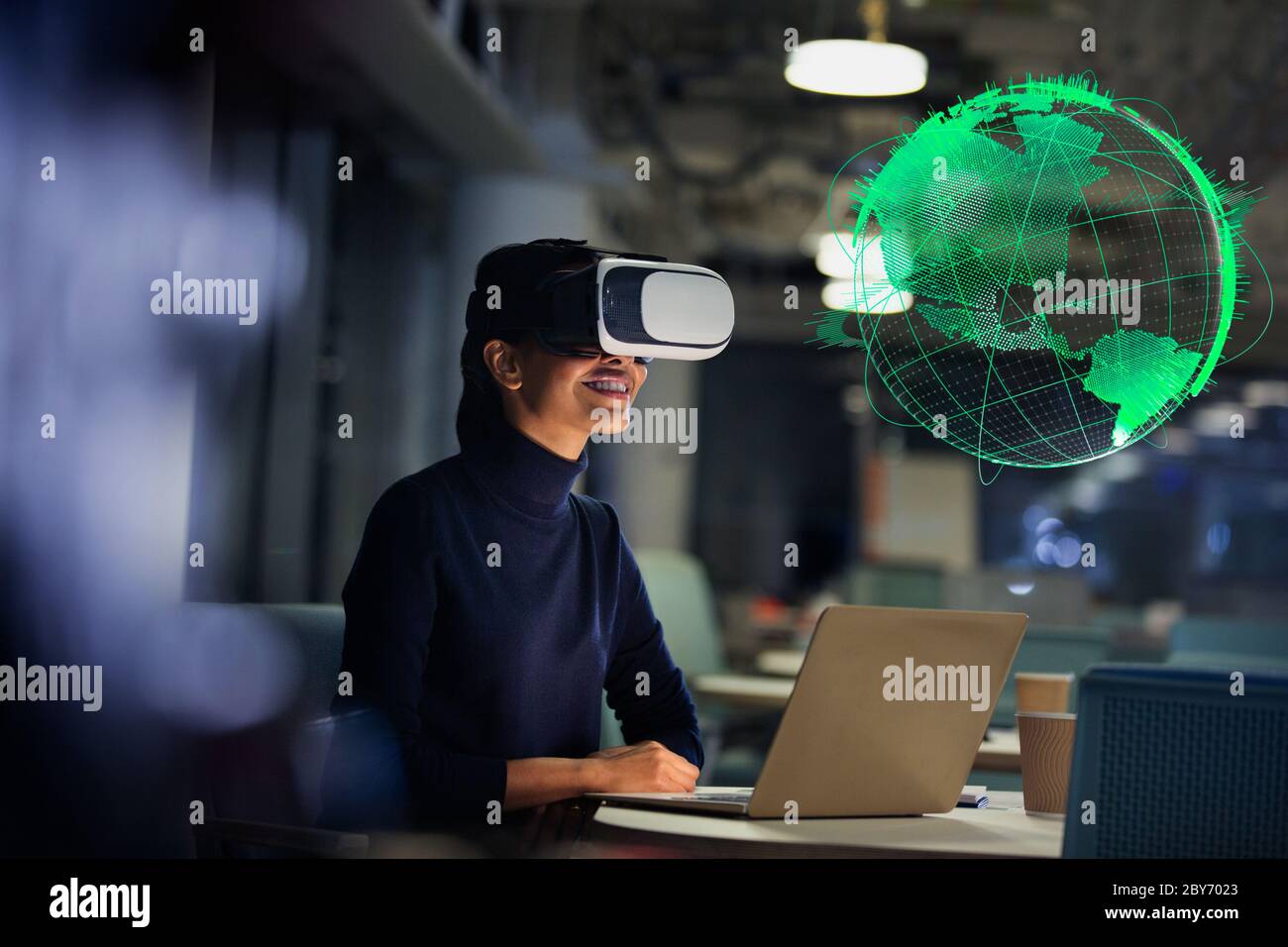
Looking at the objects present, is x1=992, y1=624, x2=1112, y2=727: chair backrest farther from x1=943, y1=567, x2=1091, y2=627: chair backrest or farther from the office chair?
x1=943, y1=567, x2=1091, y2=627: chair backrest

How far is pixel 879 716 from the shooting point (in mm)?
1764

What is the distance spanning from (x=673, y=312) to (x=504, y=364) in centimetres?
28

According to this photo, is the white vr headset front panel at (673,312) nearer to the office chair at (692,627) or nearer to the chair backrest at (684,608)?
the office chair at (692,627)

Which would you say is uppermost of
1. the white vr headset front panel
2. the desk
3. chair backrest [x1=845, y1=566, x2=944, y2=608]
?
the white vr headset front panel

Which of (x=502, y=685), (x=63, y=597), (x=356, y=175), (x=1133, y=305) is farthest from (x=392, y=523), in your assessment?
(x=356, y=175)

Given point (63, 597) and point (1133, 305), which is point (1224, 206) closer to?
point (1133, 305)

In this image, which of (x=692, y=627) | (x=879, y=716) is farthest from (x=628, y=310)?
(x=692, y=627)

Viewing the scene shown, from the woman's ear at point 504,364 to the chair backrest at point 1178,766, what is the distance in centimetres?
102

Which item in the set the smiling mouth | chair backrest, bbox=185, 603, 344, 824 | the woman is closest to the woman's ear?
the woman

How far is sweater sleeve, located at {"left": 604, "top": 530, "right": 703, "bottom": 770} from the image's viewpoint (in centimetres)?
223

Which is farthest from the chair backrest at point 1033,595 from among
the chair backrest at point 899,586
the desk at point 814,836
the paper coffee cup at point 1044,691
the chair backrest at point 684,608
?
the desk at point 814,836

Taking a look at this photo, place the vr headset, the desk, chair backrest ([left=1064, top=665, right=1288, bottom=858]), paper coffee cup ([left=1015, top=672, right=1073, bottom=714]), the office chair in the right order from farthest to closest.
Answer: the office chair < paper coffee cup ([left=1015, top=672, right=1073, bottom=714]) < the vr headset < the desk < chair backrest ([left=1064, top=665, right=1288, bottom=858])

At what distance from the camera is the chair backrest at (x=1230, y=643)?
4.07 m
